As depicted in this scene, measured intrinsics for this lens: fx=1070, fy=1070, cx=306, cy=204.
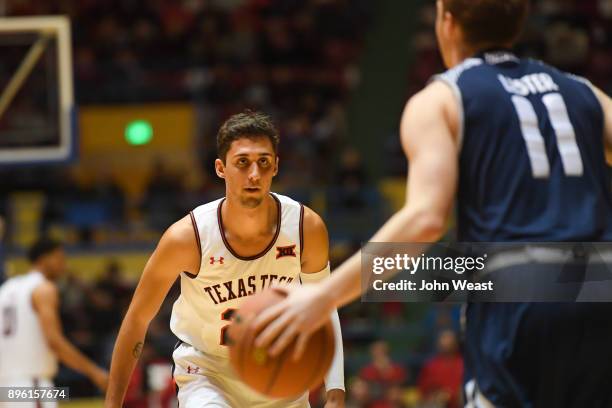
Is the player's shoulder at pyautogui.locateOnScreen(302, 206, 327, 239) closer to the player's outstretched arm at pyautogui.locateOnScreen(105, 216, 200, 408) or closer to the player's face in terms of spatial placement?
the player's face

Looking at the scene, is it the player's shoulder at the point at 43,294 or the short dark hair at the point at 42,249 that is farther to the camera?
→ the short dark hair at the point at 42,249

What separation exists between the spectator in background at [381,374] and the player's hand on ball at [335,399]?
6.62m

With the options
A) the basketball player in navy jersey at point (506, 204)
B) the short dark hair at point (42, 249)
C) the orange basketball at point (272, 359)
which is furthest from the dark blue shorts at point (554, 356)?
the short dark hair at point (42, 249)

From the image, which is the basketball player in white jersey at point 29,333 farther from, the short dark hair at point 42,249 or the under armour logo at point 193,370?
the under armour logo at point 193,370

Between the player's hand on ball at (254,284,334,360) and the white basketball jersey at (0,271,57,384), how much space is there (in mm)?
5793

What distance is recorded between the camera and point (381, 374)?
11.6m

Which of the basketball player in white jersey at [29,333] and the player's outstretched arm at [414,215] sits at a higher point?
the player's outstretched arm at [414,215]

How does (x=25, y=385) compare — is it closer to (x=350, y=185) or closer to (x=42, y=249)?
(x=42, y=249)

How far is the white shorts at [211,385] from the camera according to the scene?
5.01 meters

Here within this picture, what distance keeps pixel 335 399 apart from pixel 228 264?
2.64 ft

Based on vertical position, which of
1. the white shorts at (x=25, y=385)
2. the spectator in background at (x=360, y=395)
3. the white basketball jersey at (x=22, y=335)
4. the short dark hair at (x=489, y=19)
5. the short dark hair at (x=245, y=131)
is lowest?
the spectator in background at (x=360, y=395)

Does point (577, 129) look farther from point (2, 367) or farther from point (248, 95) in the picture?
point (248, 95)

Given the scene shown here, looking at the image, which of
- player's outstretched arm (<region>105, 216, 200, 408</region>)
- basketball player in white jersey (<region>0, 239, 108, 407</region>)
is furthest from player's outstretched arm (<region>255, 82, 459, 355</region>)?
basketball player in white jersey (<region>0, 239, 108, 407</region>)

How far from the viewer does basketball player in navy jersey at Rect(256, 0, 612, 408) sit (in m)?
3.03
